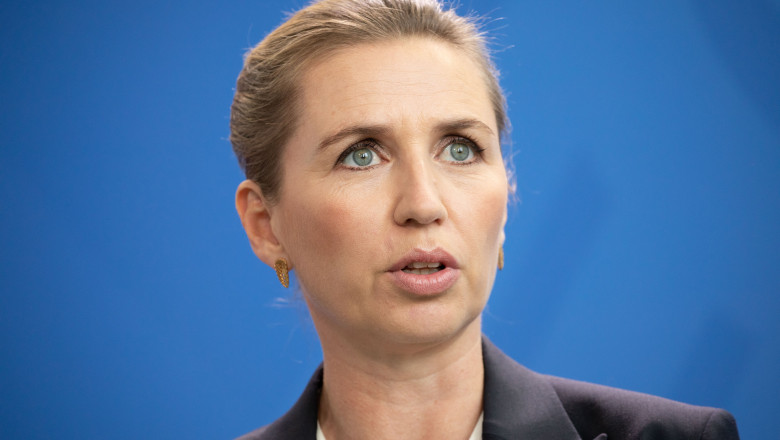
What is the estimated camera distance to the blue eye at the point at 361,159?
176 cm

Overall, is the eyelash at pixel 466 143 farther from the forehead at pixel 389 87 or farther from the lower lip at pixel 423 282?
the lower lip at pixel 423 282

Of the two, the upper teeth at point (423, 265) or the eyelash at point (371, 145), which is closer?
the upper teeth at point (423, 265)

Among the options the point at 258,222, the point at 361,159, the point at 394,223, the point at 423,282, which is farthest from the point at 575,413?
the point at 258,222

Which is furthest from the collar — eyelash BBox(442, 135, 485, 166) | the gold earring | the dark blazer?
eyelash BBox(442, 135, 485, 166)

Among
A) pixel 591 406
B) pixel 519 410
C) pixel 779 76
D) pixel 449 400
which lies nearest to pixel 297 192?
pixel 449 400

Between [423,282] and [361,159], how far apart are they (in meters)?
0.32

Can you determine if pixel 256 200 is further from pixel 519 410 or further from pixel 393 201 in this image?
pixel 519 410

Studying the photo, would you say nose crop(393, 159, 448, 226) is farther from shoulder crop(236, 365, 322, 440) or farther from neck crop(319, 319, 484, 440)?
shoulder crop(236, 365, 322, 440)

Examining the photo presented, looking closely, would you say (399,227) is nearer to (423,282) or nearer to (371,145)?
(423,282)

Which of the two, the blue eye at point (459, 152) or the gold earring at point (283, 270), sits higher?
the blue eye at point (459, 152)

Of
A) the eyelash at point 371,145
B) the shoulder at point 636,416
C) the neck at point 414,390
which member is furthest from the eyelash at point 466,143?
the shoulder at point 636,416

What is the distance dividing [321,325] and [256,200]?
1.17 ft

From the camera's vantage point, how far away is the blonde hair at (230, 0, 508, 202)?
6.07 ft

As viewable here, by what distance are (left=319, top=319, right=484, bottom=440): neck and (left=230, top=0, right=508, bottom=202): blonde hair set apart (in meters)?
0.46
